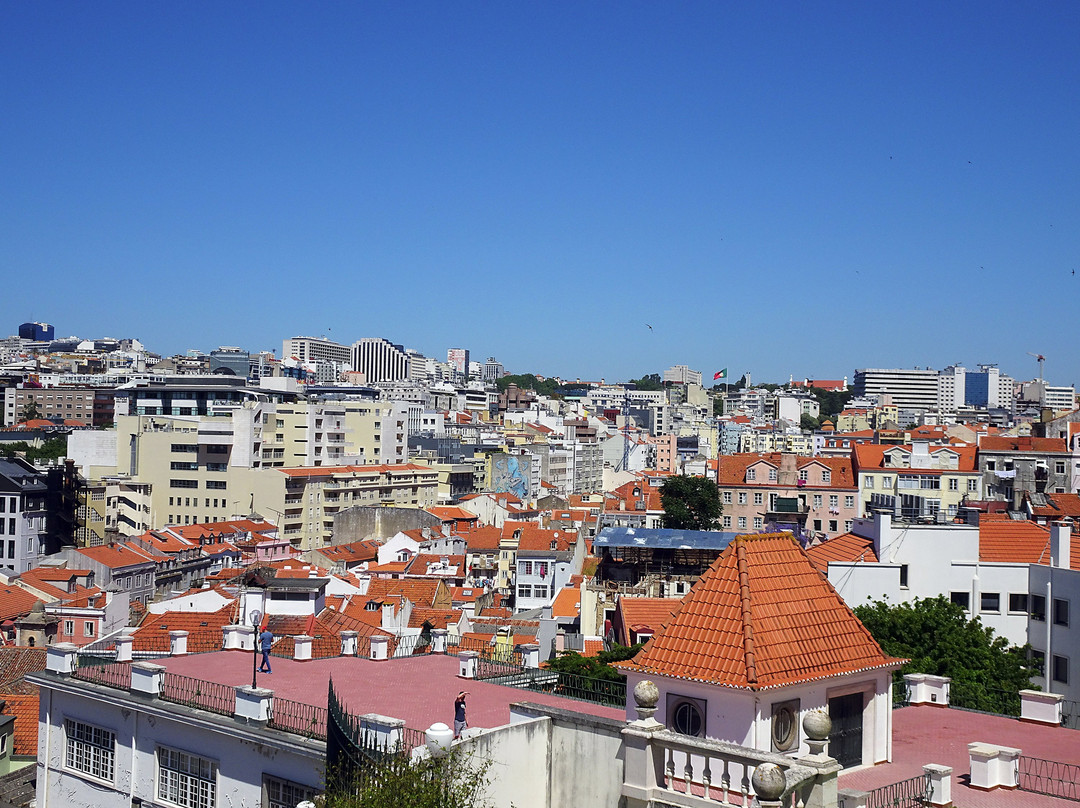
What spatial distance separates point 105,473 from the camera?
306ft

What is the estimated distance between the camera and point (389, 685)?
15.9 meters

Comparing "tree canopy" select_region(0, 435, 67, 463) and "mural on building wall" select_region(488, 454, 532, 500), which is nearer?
"tree canopy" select_region(0, 435, 67, 463)

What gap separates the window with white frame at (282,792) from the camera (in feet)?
44.1

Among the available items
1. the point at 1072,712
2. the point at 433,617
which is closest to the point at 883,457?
the point at 433,617

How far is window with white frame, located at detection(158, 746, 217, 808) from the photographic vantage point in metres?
14.7

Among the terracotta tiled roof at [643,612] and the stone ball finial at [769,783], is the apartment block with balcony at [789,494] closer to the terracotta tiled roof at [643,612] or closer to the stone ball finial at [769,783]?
the terracotta tiled roof at [643,612]

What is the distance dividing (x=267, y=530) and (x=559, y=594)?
114ft

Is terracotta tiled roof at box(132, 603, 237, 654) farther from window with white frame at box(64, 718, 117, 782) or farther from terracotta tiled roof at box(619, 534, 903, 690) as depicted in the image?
terracotta tiled roof at box(619, 534, 903, 690)

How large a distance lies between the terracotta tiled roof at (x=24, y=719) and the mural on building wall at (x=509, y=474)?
8677cm

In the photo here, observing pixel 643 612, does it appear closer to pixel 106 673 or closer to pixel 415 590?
pixel 415 590

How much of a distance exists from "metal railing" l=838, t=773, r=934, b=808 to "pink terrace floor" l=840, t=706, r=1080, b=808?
366 mm

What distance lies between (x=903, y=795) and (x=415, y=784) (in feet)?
13.5

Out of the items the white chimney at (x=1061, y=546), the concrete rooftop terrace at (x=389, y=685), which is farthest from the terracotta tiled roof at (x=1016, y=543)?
the concrete rooftop terrace at (x=389, y=685)

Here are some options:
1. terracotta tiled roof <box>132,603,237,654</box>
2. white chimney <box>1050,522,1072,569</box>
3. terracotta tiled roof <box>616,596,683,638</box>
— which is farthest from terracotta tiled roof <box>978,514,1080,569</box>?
terracotta tiled roof <box>132,603,237,654</box>
